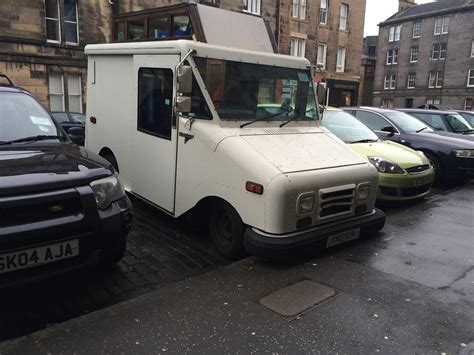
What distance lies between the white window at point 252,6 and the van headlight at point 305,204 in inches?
947

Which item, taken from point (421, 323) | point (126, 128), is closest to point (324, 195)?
point (421, 323)

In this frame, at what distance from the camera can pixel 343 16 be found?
1321 inches

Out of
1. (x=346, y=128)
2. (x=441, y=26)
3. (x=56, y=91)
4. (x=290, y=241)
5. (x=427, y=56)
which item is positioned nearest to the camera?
(x=290, y=241)

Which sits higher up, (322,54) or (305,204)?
(322,54)

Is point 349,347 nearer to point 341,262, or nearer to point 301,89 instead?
point 341,262

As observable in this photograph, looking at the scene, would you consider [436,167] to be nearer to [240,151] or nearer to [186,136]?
[240,151]

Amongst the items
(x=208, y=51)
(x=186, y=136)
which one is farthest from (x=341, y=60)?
(x=186, y=136)

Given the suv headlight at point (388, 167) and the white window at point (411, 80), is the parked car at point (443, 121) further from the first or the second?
the white window at point (411, 80)

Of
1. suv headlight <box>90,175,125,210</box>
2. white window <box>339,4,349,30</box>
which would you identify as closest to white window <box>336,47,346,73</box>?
white window <box>339,4,349,30</box>

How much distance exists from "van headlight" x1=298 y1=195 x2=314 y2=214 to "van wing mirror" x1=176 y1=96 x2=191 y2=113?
5.37 ft

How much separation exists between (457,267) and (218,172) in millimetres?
2922

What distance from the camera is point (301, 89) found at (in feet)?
18.7

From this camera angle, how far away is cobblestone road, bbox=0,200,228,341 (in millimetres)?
3596

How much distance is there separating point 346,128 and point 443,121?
16.4ft
